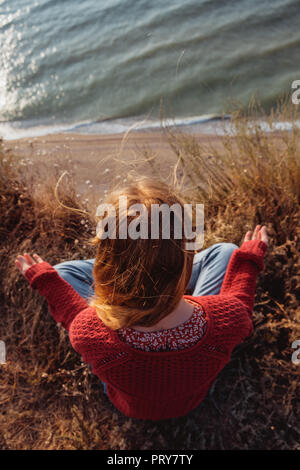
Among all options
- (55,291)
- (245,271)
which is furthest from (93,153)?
(245,271)

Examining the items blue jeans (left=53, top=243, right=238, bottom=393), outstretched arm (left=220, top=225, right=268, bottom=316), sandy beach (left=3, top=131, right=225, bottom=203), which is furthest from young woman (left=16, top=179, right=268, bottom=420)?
sandy beach (left=3, top=131, right=225, bottom=203)

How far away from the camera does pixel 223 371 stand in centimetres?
190

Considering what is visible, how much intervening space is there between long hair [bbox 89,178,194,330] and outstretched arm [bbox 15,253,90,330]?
0.32 meters

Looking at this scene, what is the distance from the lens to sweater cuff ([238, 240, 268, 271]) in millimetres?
1613

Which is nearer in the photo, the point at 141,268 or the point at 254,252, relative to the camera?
the point at 141,268

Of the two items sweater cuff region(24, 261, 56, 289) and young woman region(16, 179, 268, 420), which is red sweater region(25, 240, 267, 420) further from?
sweater cuff region(24, 261, 56, 289)

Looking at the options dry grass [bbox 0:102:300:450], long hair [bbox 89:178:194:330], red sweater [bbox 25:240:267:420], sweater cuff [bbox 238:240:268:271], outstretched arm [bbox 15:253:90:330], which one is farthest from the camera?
dry grass [bbox 0:102:300:450]

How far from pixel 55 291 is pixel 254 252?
864 millimetres

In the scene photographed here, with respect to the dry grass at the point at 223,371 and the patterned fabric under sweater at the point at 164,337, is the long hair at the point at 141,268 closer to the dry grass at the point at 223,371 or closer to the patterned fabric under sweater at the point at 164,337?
the patterned fabric under sweater at the point at 164,337

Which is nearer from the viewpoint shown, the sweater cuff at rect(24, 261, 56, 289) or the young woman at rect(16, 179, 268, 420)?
the young woman at rect(16, 179, 268, 420)

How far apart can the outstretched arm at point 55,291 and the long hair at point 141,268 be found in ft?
1.07

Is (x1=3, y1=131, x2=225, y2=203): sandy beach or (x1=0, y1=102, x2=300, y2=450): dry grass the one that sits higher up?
(x1=3, y1=131, x2=225, y2=203): sandy beach

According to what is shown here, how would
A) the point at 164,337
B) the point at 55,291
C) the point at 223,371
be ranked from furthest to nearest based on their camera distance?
the point at 223,371 → the point at 55,291 → the point at 164,337

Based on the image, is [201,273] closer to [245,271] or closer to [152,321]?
[245,271]
